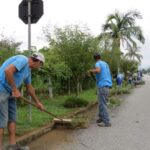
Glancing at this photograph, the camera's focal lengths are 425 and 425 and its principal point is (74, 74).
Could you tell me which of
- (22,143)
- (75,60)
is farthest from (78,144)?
(75,60)

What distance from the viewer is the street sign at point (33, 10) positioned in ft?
31.5

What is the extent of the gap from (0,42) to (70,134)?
5399mm

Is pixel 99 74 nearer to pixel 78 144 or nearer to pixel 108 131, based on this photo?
pixel 108 131

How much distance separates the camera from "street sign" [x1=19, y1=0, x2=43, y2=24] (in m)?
9.60

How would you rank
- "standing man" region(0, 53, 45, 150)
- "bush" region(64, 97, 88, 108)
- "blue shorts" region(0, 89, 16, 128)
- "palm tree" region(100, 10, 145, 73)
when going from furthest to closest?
"palm tree" region(100, 10, 145, 73) < "bush" region(64, 97, 88, 108) < "blue shorts" region(0, 89, 16, 128) < "standing man" region(0, 53, 45, 150)

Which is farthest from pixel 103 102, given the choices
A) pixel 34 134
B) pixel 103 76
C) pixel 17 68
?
pixel 17 68

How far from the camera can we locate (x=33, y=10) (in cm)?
966

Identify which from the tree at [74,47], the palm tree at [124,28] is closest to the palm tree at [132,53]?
the palm tree at [124,28]

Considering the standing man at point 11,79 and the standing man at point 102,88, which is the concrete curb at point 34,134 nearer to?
the standing man at point 11,79

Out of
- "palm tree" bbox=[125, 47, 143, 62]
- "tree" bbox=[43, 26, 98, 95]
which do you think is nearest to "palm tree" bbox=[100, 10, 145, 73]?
"palm tree" bbox=[125, 47, 143, 62]

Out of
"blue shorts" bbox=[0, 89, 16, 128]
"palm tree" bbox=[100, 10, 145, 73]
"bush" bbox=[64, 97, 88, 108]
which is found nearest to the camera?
"blue shorts" bbox=[0, 89, 16, 128]

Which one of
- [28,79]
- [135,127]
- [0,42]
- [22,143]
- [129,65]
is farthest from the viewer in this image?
[129,65]

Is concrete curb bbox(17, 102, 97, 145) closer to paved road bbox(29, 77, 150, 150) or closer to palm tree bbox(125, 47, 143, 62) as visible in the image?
paved road bbox(29, 77, 150, 150)

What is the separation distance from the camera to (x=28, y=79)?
705 cm
